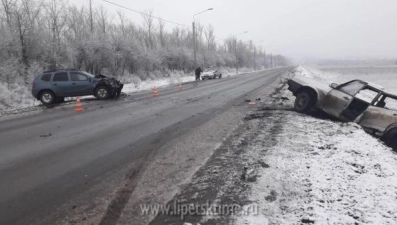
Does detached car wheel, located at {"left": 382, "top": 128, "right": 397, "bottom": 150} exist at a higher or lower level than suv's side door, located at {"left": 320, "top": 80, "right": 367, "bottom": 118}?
lower

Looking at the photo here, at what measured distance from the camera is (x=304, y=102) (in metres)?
11.6

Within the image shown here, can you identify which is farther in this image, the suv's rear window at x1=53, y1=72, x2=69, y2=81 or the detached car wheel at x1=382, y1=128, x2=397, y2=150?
the suv's rear window at x1=53, y1=72, x2=69, y2=81

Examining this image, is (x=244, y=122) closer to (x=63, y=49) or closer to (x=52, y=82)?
(x=52, y=82)

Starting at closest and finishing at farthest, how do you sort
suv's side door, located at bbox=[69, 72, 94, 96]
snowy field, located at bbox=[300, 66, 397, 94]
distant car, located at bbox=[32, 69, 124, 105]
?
distant car, located at bbox=[32, 69, 124, 105]
suv's side door, located at bbox=[69, 72, 94, 96]
snowy field, located at bbox=[300, 66, 397, 94]

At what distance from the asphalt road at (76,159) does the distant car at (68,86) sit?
5.56 metres

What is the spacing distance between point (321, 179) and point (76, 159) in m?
4.47

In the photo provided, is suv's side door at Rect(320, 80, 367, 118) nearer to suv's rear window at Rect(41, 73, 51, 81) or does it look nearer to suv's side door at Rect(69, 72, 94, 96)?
suv's side door at Rect(69, 72, 94, 96)

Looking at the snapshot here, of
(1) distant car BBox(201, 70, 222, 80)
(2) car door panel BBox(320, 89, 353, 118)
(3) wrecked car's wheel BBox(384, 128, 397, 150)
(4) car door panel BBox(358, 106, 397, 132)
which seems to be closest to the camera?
(3) wrecked car's wheel BBox(384, 128, 397, 150)

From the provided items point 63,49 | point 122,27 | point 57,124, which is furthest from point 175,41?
point 57,124

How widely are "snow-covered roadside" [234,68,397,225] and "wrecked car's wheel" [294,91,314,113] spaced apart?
281 cm

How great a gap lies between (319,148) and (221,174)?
258 centimetres

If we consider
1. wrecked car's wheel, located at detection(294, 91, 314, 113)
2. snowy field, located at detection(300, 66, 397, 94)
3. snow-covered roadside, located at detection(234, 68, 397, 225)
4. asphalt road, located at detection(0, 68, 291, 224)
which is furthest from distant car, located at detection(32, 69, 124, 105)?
snowy field, located at detection(300, 66, 397, 94)

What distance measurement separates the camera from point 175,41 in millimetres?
83188

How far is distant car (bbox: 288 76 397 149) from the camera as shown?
29.2 feet
